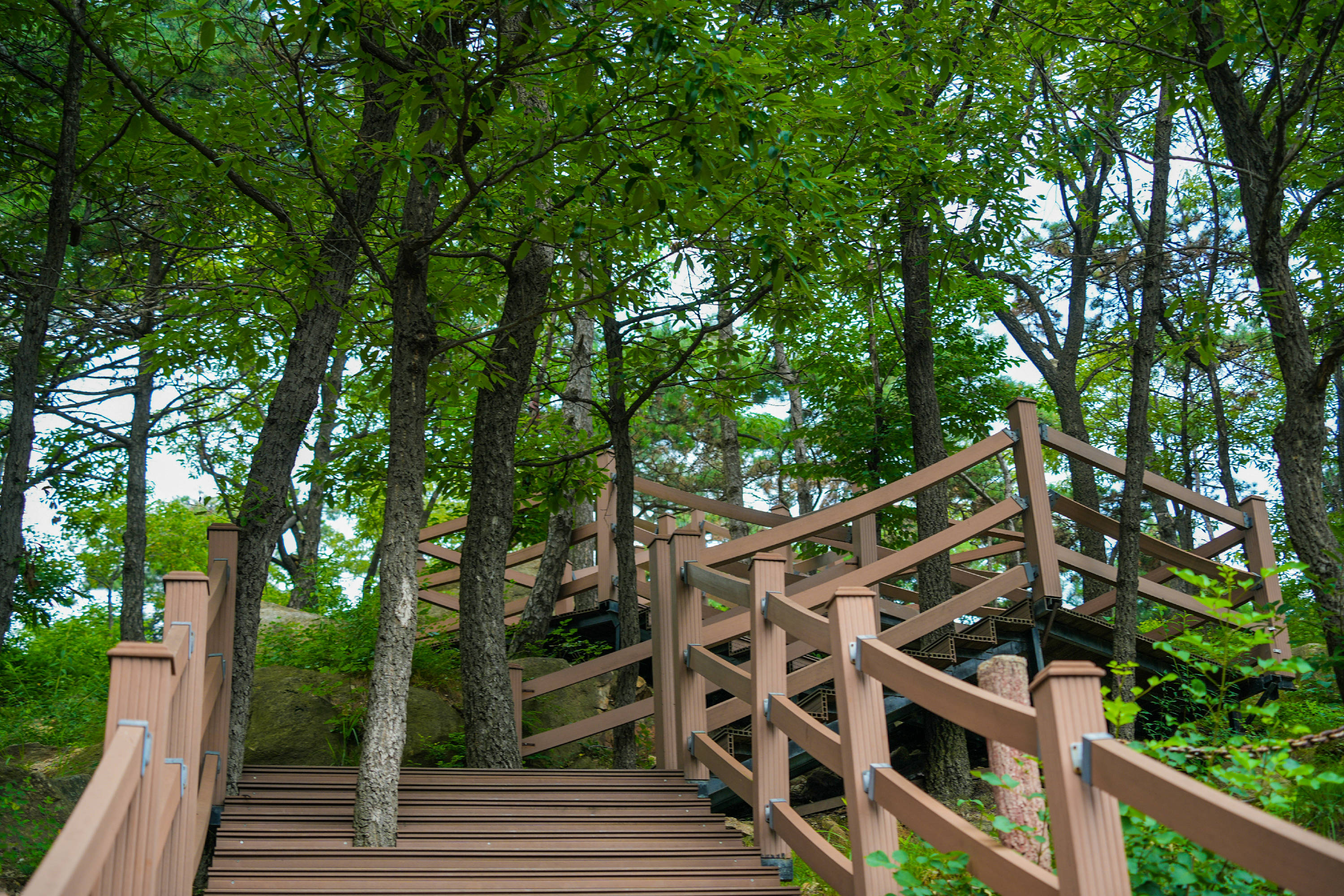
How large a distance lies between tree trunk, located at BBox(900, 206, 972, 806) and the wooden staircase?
3.77 metres

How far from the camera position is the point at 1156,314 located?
781 centimetres

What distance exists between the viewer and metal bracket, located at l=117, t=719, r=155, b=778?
253 centimetres

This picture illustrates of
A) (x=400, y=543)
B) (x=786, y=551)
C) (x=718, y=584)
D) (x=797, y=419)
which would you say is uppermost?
(x=797, y=419)

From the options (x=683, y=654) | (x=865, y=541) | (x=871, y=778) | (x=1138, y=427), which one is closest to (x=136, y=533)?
(x=683, y=654)

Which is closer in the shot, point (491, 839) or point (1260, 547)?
point (491, 839)

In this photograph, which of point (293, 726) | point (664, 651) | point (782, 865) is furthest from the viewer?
point (293, 726)

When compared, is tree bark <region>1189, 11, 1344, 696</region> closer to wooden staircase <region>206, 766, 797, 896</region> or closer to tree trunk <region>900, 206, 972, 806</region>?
tree trunk <region>900, 206, 972, 806</region>

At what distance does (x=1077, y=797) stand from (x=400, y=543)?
363 centimetres

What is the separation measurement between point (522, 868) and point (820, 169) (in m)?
4.85

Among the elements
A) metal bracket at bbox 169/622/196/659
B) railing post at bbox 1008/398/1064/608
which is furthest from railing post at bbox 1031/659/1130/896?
railing post at bbox 1008/398/1064/608

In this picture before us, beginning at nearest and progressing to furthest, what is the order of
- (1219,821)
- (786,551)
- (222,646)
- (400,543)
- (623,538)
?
1. (1219,821)
2. (222,646)
3. (400,543)
4. (623,538)
5. (786,551)

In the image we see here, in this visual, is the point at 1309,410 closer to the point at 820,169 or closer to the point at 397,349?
the point at 820,169

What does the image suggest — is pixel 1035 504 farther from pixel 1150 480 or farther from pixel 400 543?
pixel 400 543

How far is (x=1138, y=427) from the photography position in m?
7.60
